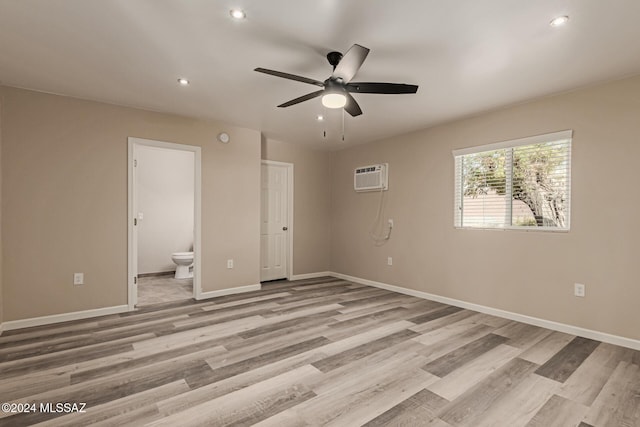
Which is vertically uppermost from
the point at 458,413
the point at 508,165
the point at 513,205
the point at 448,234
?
the point at 508,165

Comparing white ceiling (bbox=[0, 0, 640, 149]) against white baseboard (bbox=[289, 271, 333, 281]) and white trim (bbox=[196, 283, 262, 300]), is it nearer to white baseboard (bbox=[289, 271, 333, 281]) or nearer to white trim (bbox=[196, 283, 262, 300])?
white trim (bbox=[196, 283, 262, 300])

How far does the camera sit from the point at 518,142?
3.51 m

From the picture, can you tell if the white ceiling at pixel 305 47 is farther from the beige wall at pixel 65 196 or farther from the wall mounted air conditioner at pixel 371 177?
the wall mounted air conditioner at pixel 371 177

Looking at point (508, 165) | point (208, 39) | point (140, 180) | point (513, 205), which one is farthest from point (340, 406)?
point (140, 180)

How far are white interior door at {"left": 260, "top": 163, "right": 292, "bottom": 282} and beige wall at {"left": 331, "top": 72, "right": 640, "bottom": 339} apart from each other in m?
1.69

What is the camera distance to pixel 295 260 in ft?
18.9

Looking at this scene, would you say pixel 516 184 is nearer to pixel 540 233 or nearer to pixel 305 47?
pixel 540 233

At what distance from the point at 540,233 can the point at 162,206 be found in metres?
6.21

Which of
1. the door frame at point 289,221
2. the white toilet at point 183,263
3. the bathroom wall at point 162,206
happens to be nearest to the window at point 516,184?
the door frame at point 289,221

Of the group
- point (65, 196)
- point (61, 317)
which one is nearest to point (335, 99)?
point (65, 196)

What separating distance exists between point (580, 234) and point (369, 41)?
281cm

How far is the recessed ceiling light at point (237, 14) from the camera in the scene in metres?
1.99

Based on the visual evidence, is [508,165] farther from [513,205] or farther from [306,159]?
[306,159]

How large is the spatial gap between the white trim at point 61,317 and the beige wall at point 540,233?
378 centimetres
